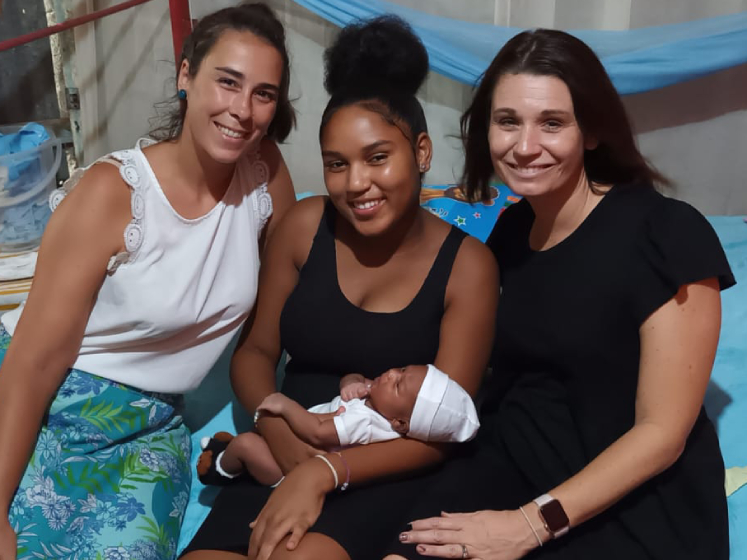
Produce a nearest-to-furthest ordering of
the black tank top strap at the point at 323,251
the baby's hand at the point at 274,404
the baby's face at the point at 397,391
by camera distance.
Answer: the baby's face at the point at 397,391, the baby's hand at the point at 274,404, the black tank top strap at the point at 323,251

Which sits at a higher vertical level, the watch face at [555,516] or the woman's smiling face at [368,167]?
the woman's smiling face at [368,167]

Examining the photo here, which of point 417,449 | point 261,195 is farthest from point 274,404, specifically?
point 261,195

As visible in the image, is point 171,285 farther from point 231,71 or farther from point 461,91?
point 461,91

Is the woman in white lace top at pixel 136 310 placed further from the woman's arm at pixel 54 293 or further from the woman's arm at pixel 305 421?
the woman's arm at pixel 305 421

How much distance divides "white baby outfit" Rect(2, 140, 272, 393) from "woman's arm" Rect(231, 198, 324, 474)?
51mm

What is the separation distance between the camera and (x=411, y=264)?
1.51 metres

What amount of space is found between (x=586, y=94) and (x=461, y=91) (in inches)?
61.8

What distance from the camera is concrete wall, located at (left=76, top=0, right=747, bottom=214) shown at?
271cm

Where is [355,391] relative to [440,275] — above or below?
below

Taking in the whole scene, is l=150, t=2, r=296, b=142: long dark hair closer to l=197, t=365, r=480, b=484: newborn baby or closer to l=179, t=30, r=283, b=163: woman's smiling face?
l=179, t=30, r=283, b=163: woman's smiling face

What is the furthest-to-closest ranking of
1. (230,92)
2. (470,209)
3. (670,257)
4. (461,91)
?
(461,91)
(470,209)
(230,92)
(670,257)

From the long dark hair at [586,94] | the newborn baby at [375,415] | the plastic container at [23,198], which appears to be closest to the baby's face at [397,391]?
the newborn baby at [375,415]

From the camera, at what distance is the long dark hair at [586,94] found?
Answer: 1.29 meters

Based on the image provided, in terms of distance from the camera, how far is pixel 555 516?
1.25 m
